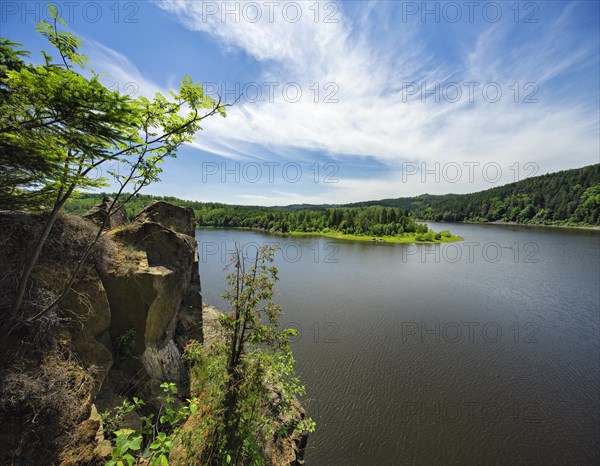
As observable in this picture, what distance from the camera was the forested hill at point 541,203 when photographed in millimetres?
119812

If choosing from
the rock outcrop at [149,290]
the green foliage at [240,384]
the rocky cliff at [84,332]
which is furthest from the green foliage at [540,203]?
the rocky cliff at [84,332]

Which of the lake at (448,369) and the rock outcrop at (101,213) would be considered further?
the lake at (448,369)

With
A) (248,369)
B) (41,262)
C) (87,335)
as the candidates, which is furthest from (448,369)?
(41,262)

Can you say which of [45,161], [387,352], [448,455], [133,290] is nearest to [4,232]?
[45,161]

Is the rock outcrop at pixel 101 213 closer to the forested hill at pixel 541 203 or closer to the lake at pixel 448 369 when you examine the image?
the lake at pixel 448 369

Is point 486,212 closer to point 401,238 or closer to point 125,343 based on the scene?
point 401,238

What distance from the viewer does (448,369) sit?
15.6 meters

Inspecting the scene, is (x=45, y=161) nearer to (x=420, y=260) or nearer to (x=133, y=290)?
(x=133, y=290)

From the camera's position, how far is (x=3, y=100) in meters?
3.85

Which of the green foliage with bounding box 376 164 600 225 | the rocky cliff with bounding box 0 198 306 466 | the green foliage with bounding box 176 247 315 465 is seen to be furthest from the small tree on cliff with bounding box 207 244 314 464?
the green foliage with bounding box 376 164 600 225

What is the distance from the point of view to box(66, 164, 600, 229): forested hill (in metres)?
98.2

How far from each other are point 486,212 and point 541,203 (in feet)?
78.9

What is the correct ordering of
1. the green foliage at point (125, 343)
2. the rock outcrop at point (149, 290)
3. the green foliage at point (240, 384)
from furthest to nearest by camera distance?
the rock outcrop at point (149, 290), the green foliage at point (125, 343), the green foliage at point (240, 384)

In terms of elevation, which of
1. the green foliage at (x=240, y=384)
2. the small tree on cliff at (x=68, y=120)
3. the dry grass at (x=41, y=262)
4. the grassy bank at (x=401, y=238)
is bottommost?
the grassy bank at (x=401, y=238)
